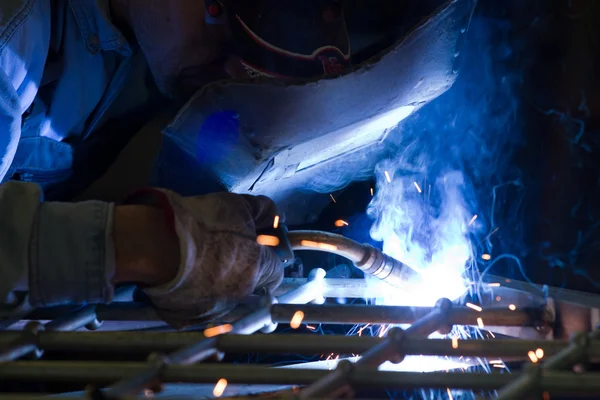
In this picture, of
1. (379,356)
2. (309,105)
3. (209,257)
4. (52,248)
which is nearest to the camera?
(379,356)

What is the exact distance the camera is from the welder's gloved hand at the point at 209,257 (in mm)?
1240

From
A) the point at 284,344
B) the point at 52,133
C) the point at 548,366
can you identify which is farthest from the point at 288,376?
the point at 52,133

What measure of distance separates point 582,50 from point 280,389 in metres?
1.36

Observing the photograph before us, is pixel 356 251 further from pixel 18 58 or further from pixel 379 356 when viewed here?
pixel 18 58

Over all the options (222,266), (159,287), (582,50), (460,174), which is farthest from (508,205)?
(159,287)

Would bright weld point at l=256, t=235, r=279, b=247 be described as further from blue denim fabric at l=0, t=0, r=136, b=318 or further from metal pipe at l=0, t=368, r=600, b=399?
metal pipe at l=0, t=368, r=600, b=399

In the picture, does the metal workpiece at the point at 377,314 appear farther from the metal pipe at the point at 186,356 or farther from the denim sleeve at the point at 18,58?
the denim sleeve at the point at 18,58

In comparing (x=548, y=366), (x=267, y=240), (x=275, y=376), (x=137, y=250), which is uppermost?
(x=267, y=240)

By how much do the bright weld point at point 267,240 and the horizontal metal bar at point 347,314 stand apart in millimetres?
A: 156

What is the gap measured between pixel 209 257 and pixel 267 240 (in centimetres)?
20

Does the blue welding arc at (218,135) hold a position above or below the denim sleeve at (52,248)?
above

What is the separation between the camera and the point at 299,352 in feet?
3.42

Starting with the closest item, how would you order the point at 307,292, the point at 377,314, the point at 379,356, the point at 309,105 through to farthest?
1. the point at 379,356
2. the point at 377,314
3. the point at 309,105
4. the point at 307,292

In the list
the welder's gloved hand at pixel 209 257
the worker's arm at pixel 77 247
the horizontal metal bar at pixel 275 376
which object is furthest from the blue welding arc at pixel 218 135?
the horizontal metal bar at pixel 275 376
